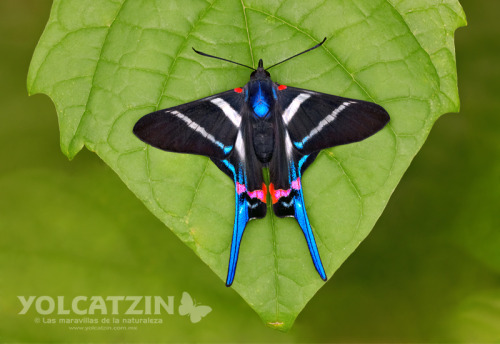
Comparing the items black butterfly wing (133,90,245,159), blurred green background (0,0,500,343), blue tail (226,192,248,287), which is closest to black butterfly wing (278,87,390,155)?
black butterfly wing (133,90,245,159)

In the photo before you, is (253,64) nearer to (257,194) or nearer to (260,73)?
(260,73)

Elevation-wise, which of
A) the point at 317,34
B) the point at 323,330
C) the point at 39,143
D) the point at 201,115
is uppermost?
the point at 39,143

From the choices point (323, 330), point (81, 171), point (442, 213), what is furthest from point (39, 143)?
point (442, 213)

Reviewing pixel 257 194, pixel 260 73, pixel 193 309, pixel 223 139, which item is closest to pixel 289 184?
pixel 257 194

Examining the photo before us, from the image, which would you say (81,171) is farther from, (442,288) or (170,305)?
(442,288)

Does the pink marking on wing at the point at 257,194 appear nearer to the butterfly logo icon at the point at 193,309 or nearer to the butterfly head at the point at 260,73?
the butterfly head at the point at 260,73

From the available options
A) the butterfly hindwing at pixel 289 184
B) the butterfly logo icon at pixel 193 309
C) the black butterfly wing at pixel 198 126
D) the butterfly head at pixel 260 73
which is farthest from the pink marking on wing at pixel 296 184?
the butterfly logo icon at pixel 193 309

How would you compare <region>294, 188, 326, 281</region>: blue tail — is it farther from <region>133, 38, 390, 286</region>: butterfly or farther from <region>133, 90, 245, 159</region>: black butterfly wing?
<region>133, 90, 245, 159</region>: black butterfly wing
